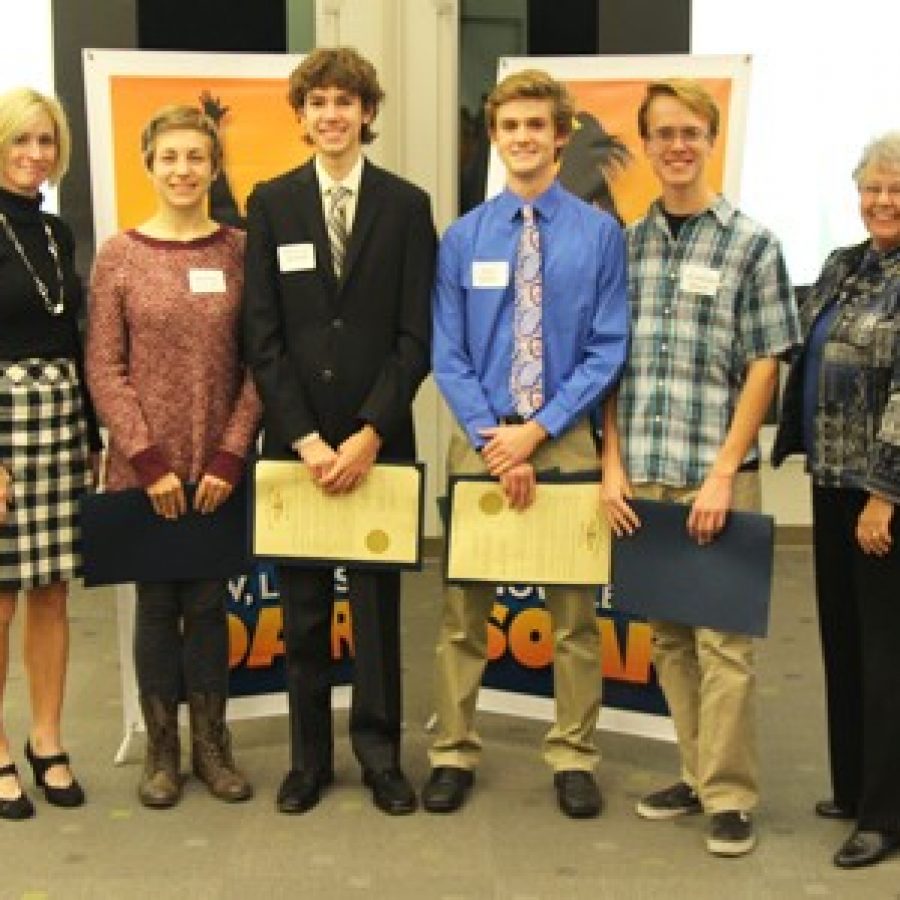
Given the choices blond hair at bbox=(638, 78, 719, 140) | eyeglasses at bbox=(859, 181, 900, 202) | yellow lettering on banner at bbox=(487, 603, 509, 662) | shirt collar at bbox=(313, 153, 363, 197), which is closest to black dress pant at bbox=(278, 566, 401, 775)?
yellow lettering on banner at bbox=(487, 603, 509, 662)

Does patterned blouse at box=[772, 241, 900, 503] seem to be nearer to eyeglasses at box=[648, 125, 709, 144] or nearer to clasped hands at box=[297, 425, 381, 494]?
eyeglasses at box=[648, 125, 709, 144]

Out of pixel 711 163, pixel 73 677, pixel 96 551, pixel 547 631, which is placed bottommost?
pixel 73 677

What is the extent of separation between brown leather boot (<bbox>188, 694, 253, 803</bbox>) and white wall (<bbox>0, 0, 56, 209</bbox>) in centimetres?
283

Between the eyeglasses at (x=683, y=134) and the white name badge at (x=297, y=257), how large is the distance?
772 mm

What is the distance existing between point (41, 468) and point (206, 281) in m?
0.54

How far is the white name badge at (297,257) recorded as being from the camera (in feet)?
9.58

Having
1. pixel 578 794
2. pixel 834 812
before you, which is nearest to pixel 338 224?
pixel 578 794

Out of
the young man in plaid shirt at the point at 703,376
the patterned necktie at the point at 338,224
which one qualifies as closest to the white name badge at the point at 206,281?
the patterned necktie at the point at 338,224

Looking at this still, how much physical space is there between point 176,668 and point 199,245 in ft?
3.19

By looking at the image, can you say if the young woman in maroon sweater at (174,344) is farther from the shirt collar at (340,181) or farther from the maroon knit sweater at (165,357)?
the shirt collar at (340,181)

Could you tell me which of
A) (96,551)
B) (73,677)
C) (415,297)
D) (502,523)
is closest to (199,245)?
(415,297)

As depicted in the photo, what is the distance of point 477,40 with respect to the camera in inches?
211

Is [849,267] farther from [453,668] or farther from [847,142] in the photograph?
[847,142]

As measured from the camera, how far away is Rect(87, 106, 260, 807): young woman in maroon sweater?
2.95 m
